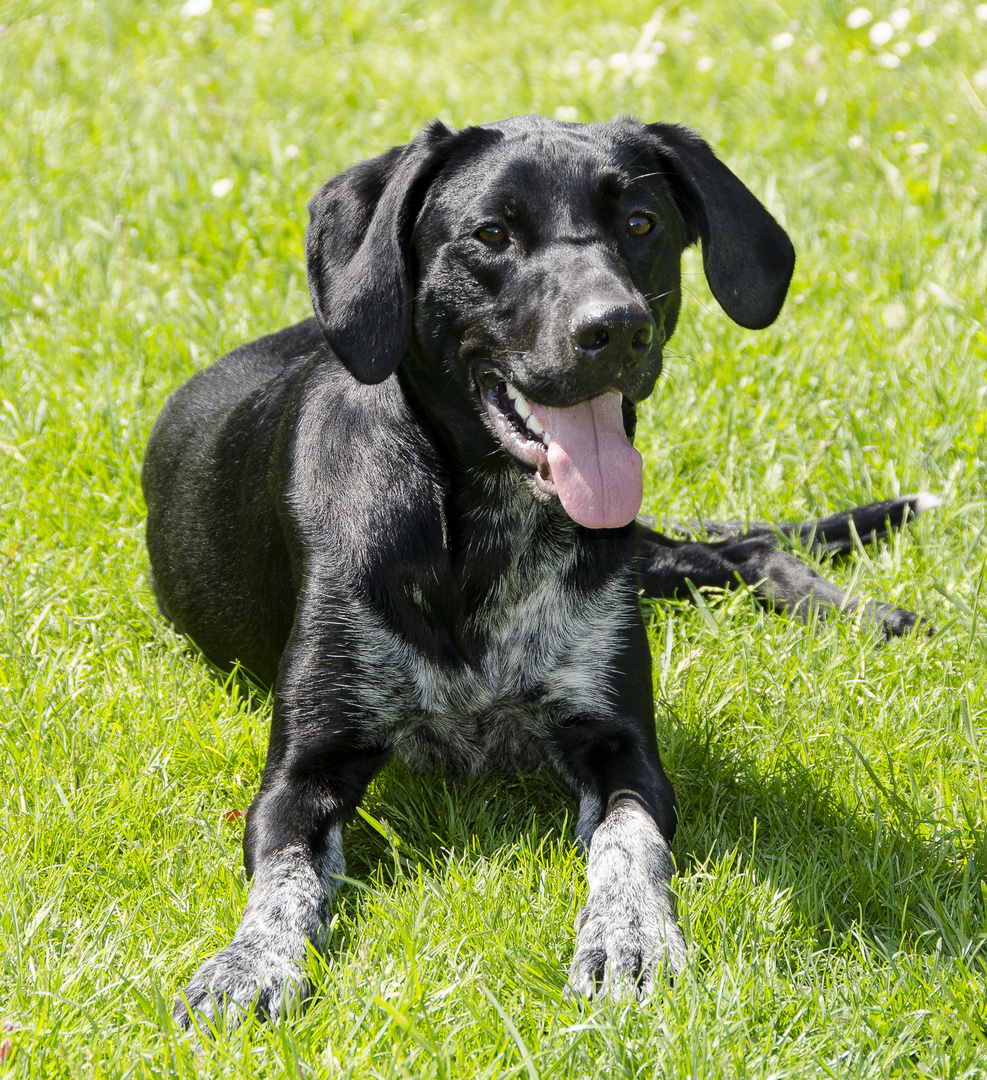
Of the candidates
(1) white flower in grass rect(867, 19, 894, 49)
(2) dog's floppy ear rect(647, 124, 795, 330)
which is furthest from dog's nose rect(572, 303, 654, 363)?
(1) white flower in grass rect(867, 19, 894, 49)

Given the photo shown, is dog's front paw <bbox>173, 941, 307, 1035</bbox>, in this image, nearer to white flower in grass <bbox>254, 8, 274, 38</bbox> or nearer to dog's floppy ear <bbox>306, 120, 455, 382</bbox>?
dog's floppy ear <bbox>306, 120, 455, 382</bbox>

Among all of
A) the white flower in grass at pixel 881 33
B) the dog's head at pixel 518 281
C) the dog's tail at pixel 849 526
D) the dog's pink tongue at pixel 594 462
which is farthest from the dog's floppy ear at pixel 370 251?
the white flower in grass at pixel 881 33

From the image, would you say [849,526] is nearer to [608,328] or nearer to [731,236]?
[731,236]

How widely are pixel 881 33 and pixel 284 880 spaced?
591cm

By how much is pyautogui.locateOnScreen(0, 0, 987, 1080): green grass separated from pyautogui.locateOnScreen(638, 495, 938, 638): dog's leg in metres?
0.09

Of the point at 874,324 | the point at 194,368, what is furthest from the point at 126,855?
the point at 874,324

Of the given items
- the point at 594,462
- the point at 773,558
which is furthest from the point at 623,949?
the point at 773,558

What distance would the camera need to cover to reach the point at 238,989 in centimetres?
256

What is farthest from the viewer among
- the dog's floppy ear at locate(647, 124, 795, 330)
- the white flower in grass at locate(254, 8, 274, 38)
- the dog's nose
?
the white flower in grass at locate(254, 8, 274, 38)

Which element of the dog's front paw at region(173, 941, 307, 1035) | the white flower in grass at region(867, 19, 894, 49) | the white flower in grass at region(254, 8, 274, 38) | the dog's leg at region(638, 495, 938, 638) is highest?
the white flower in grass at region(254, 8, 274, 38)

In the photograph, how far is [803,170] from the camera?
247 inches

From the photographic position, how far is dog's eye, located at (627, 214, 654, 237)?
307cm

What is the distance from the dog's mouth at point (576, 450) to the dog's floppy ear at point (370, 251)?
263mm

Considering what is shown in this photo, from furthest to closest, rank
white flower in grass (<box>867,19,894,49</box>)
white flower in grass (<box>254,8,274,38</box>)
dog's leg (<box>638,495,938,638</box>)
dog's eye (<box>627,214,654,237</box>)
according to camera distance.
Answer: white flower in grass (<box>254,8,274,38</box>) < white flower in grass (<box>867,19,894,49</box>) < dog's leg (<box>638,495,938,638</box>) < dog's eye (<box>627,214,654,237</box>)
